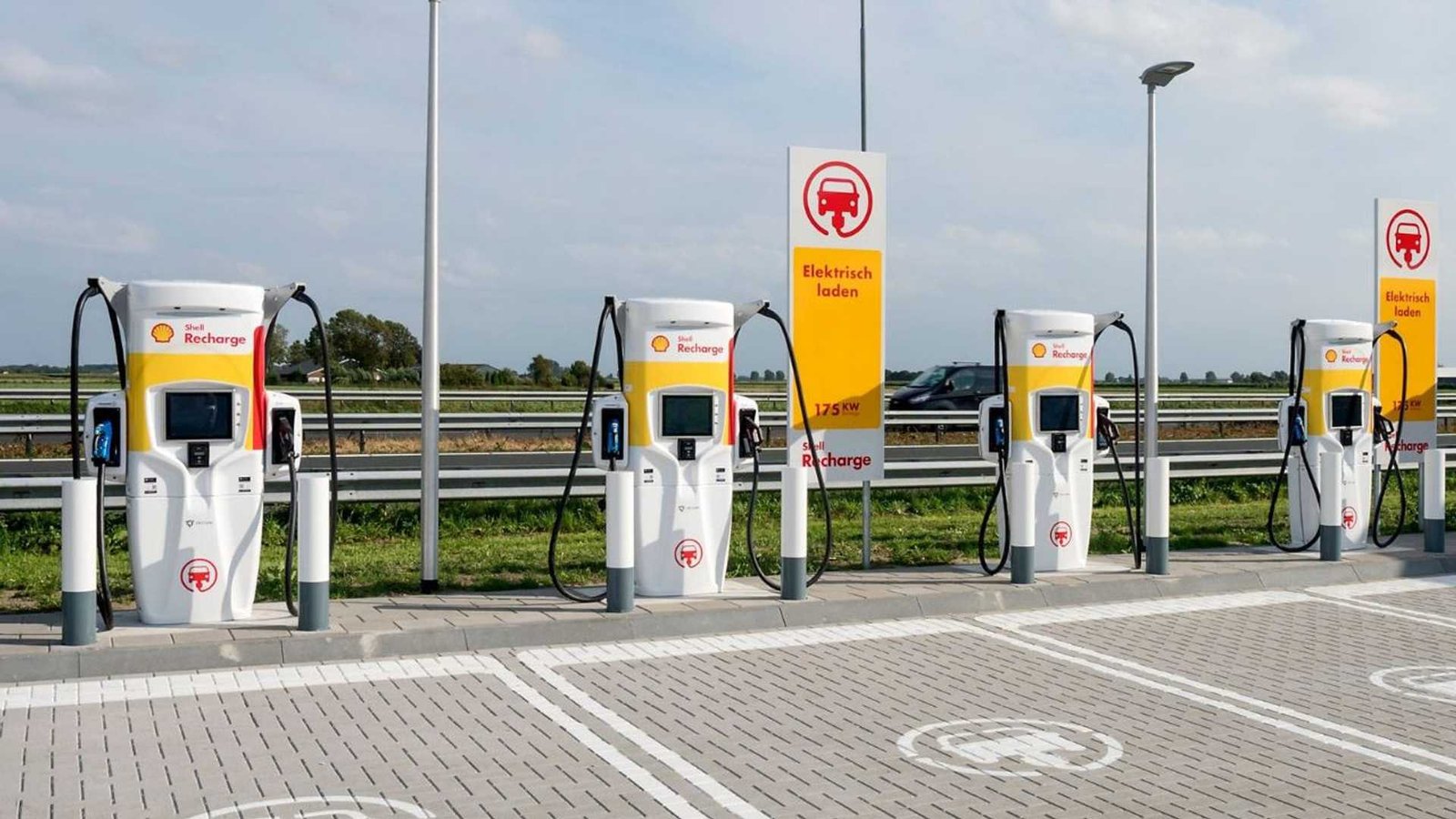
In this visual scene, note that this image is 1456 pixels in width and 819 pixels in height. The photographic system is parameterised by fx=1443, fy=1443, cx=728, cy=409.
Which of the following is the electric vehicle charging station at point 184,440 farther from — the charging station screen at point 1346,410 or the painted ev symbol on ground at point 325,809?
the charging station screen at point 1346,410

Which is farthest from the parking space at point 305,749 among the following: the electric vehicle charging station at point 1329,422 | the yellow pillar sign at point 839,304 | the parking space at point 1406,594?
the electric vehicle charging station at point 1329,422

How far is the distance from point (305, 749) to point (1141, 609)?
686 centimetres

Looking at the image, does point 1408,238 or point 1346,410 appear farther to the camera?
point 1408,238

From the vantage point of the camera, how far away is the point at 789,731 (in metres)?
7.30

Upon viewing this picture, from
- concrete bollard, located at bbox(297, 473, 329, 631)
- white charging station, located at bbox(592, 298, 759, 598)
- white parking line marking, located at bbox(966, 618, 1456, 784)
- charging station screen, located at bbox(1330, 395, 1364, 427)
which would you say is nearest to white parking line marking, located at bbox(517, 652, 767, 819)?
concrete bollard, located at bbox(297, 473, 329, 631)

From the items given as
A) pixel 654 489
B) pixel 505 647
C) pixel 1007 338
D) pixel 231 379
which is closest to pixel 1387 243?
pixel 1007 338

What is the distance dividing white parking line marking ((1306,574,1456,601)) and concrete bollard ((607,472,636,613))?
237 inches

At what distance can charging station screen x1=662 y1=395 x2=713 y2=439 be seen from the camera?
35.0 feet

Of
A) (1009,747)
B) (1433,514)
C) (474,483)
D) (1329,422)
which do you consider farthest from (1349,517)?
(474,483)

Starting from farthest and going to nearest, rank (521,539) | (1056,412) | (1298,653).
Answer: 1. (521,539)
2. (1056,412)
3. (1298,653)

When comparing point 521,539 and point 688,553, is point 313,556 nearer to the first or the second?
point 688,553

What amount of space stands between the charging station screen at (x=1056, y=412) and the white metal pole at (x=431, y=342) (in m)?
4.99

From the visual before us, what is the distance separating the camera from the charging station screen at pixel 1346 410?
45.6 ft

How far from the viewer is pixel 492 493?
47.3ft
